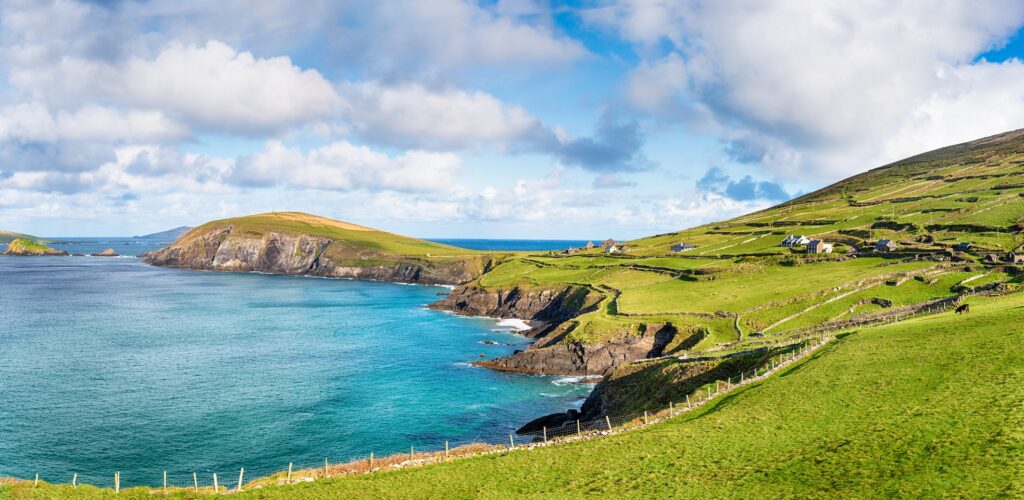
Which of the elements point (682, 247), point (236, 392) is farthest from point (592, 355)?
point (682, 247)

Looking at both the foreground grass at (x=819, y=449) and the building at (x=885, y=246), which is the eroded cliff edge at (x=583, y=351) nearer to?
the foreground grass at (x=819, y=449)

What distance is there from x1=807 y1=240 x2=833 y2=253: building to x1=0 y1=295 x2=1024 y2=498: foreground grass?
95475 millimetres

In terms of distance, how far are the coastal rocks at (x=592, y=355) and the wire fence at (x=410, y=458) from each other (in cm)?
2709

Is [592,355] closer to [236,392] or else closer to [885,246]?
[236,392]

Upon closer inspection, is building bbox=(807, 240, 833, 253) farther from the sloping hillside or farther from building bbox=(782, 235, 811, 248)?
building bbox=(782, 235, 811, 248)

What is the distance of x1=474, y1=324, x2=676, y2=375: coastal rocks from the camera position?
89750mm

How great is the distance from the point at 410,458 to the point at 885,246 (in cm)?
12391

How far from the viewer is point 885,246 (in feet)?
406

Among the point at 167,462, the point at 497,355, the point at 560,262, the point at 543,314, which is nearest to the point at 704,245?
the point at 560,262

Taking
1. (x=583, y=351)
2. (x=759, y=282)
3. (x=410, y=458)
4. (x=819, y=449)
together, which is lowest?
(x=583, y=351)

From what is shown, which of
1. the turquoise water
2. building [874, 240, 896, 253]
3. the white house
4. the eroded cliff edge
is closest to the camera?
the turquoise water

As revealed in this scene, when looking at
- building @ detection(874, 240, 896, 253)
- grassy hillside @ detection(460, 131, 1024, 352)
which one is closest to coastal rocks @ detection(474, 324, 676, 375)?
grassy hillside @ detection(460, 131, 1024, 352)

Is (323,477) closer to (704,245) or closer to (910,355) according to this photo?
(910,355)

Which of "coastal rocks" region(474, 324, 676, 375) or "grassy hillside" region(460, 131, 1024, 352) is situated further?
"coastal rocks" region(474, 324, 676, 375)
